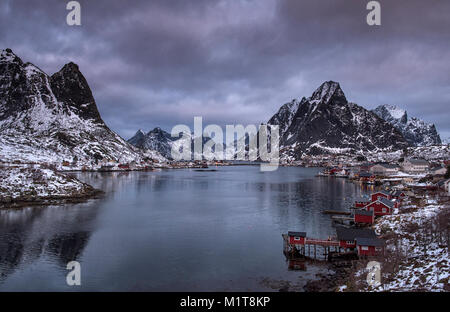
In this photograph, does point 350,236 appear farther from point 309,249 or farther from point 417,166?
point 417,166

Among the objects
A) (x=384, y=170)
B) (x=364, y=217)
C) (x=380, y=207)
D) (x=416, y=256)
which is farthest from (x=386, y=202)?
(x=384, y=170)

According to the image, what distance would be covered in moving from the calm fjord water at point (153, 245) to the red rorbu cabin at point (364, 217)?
5.18 m

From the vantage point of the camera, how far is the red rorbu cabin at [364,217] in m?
57.3

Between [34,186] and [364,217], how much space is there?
7736 cm

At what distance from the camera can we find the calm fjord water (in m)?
32.7

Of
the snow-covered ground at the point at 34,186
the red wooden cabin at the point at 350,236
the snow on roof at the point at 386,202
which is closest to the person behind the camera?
the red wooden cabin at the point at 350,236

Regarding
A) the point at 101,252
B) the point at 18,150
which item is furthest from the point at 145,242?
the point at 18,150

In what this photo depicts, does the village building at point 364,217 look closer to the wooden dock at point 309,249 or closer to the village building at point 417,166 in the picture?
the wooden dock at point 309,249

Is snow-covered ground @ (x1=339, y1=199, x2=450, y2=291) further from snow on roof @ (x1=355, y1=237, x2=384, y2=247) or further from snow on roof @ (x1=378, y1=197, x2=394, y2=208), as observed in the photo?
snow on roof @ (x1=378, y1=197, x2=394, y2=208)

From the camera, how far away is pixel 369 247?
38844 millimetres

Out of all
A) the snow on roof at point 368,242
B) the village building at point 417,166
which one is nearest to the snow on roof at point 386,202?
the snow on roof at point 368,242

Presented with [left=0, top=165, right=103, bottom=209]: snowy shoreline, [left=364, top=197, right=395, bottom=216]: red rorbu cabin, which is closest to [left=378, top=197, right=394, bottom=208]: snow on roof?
[left=364, top=197, right=395, bottom=216]: red rorbu cabin

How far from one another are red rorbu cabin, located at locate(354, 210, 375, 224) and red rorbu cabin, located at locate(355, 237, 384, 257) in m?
19.2
